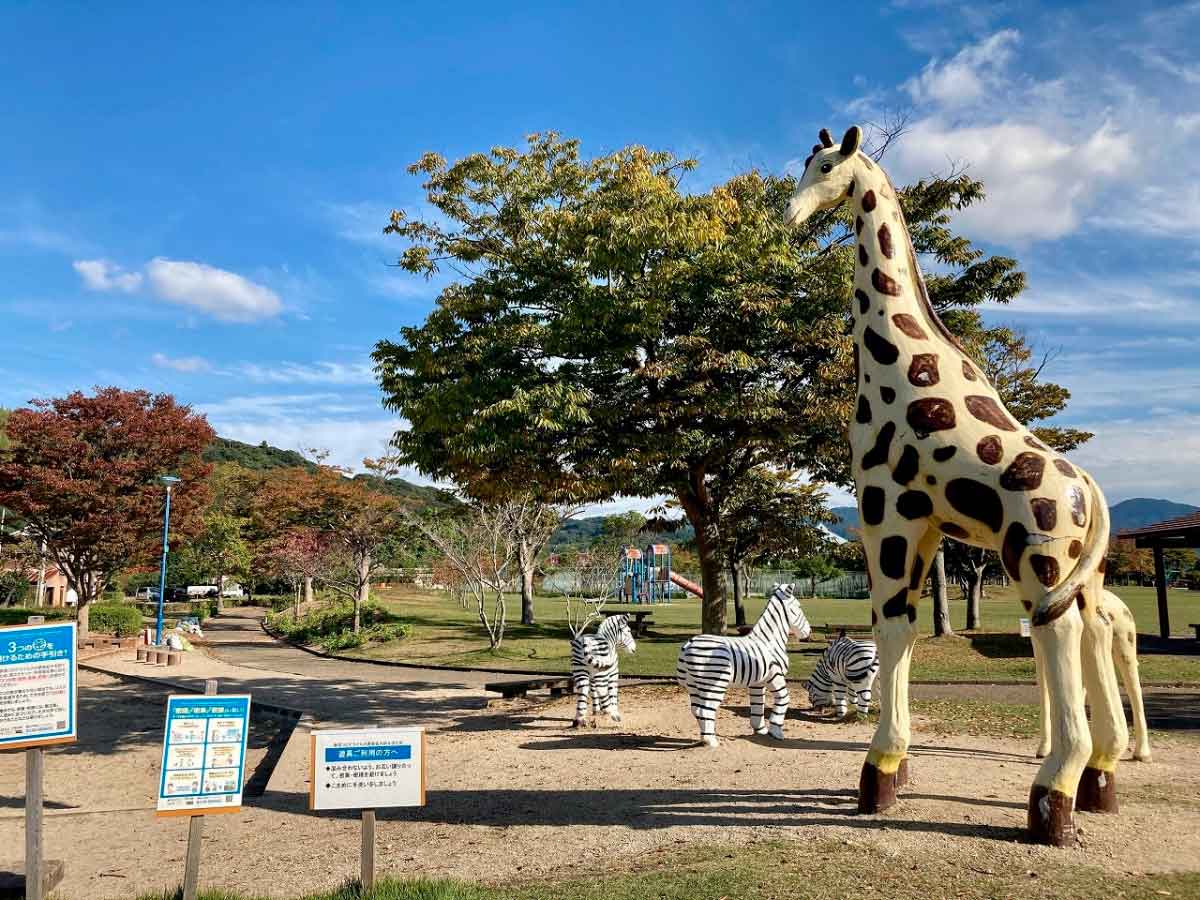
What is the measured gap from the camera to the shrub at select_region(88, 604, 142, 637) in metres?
29.4

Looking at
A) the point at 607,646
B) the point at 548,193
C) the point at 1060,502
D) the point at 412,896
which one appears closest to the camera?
the point at 412,896

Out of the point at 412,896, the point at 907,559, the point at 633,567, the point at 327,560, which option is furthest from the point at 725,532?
the point at 633,567

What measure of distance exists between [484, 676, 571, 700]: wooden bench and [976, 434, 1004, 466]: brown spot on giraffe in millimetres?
→ 10705

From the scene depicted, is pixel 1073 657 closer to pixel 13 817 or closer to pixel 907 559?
pixel 907 559

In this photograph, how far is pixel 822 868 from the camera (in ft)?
18.8

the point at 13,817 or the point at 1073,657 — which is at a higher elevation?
the point at 1073,657

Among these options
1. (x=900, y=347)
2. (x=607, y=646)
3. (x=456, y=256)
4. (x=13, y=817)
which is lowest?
(x=13, y=817)

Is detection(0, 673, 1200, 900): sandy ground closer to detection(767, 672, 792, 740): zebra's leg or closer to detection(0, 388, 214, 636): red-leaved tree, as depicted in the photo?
detection(767, 672, 792, 740): zebra's leg

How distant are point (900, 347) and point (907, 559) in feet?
5.98

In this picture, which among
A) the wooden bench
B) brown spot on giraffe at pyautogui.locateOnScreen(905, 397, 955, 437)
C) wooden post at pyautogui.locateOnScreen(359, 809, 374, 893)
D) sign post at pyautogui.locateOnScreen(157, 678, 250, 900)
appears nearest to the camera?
sign post at pyautogui.locateOnScreen(157, 678, 250, 900)

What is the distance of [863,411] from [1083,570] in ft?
7.00

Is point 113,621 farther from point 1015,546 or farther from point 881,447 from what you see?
point 1015,546

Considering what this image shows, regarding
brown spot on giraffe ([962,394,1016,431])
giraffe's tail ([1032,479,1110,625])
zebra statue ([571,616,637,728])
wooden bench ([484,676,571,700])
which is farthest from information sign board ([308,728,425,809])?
wooden bench ([484,676,571,700])

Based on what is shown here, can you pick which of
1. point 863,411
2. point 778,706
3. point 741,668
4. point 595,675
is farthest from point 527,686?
point 863,411
